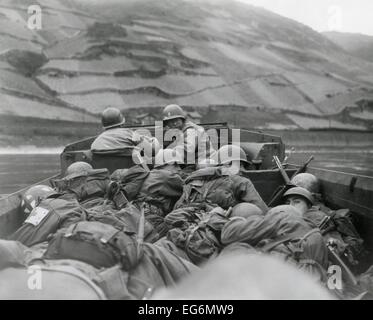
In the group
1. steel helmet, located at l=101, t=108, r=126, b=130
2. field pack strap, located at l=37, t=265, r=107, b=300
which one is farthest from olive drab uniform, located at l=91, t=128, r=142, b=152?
field pack strap, located at l=37, t=265, r=107, b=300

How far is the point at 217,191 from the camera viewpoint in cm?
382

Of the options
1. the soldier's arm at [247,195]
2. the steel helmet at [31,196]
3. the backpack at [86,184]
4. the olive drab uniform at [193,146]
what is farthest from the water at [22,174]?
the soldier's arm at [247,195]

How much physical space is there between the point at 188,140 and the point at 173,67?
96.6ft

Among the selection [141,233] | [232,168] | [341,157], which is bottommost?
[341,157]

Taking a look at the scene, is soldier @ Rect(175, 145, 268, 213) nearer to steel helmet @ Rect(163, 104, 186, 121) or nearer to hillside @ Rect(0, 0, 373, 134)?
steel helmet @ Rect(163, 104, 186, 121)

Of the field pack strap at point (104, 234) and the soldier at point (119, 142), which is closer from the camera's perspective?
the field pack strap at point (104, 234)

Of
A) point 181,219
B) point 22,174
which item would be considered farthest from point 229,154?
point 22,174

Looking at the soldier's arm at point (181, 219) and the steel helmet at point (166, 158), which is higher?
the steel helmet at point (166, 158)

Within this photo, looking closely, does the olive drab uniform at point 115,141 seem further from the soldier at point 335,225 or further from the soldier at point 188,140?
the soldier at point 335,225

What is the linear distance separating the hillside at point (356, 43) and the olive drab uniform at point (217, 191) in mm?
38156

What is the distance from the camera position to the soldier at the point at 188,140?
17.8 feet

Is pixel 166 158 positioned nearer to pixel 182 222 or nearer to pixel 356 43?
pixel 182 222

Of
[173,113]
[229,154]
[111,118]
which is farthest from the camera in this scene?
[173,113]

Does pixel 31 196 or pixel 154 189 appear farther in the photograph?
pixel 31 196
